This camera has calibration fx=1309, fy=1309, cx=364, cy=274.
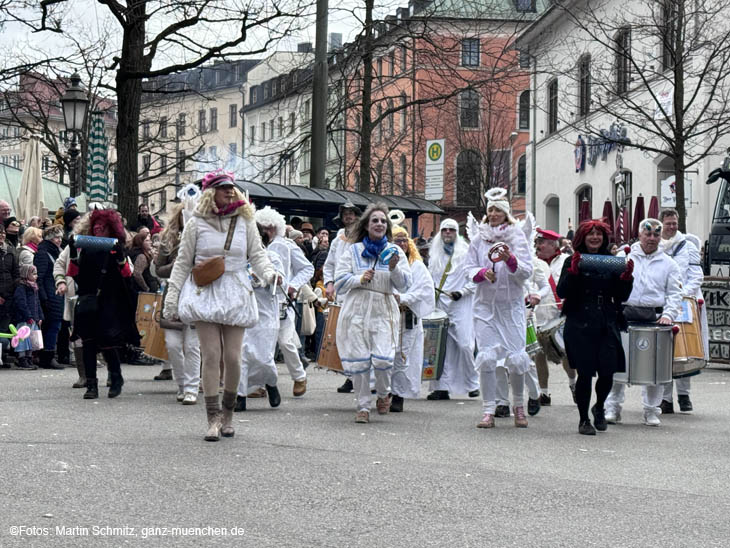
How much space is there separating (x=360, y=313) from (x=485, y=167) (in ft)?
143

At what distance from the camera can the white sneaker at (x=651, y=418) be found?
36.5 ft

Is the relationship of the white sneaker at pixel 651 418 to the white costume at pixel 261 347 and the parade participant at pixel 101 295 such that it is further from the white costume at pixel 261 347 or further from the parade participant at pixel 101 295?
the parade participant at pixel 101 295

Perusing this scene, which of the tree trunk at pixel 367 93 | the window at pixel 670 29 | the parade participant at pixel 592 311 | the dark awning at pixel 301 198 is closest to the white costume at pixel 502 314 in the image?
the parade participant at pixel 592 311

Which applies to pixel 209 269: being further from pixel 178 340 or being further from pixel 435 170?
pixel 435 170

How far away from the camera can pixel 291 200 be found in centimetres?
2228

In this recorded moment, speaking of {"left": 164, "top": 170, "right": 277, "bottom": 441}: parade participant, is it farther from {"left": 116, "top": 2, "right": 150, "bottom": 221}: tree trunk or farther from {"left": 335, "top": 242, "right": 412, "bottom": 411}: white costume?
{"left": 116, "top": 2, "right": 150, "bottom": 221}: tree trunk

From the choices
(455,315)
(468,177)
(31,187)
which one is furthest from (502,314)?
(468,177)

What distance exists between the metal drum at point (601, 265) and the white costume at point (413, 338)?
6.23 ft

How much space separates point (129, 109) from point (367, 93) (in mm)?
7421

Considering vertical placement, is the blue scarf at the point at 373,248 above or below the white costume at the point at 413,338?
above

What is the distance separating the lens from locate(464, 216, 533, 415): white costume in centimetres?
1061

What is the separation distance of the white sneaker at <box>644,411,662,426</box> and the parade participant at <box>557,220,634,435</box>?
0.97m

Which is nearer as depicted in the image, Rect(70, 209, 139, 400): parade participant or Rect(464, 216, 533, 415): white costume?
Rect(464, 216, 533, 415): white costume

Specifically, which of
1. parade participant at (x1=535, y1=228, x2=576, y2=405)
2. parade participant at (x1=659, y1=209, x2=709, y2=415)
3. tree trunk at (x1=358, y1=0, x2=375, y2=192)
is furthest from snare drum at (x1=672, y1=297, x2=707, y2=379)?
tree trunk at (x1=358, y1=0, x2=375, y2=192)
